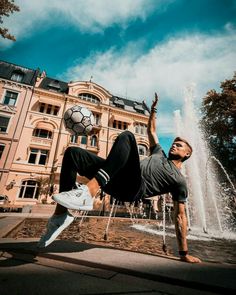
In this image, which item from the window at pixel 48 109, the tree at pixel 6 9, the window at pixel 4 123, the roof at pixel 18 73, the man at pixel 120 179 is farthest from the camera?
the roof at pixel 18 73

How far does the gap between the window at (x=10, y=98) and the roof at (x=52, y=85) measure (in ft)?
12.6

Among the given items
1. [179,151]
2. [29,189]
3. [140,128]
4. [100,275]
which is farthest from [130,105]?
[100,275]

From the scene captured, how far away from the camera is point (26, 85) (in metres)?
22.4

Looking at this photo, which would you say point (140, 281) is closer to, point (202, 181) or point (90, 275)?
point (90, 275)

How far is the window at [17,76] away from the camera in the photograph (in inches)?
926

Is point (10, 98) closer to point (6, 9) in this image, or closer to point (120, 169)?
point (6, 9)

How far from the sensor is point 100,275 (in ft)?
5.39

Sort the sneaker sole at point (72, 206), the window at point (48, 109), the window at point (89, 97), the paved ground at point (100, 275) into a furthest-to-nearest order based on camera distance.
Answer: the window at point (89, 97) < the window at point (48, 109) < the sneaker sole at point (72, 206) < the paved ground at point (100, 275)

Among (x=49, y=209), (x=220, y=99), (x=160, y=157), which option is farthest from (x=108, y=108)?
(x=160, y=157)

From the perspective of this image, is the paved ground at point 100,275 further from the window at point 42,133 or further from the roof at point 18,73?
the roof at point 18,73

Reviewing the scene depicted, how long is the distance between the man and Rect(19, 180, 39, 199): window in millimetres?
19577

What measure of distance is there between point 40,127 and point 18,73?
895 cm

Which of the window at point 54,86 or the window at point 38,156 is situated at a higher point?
the window at point 54,86

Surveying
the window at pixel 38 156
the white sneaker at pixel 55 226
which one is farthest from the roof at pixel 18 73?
the white sneaker at pixel 55 226
